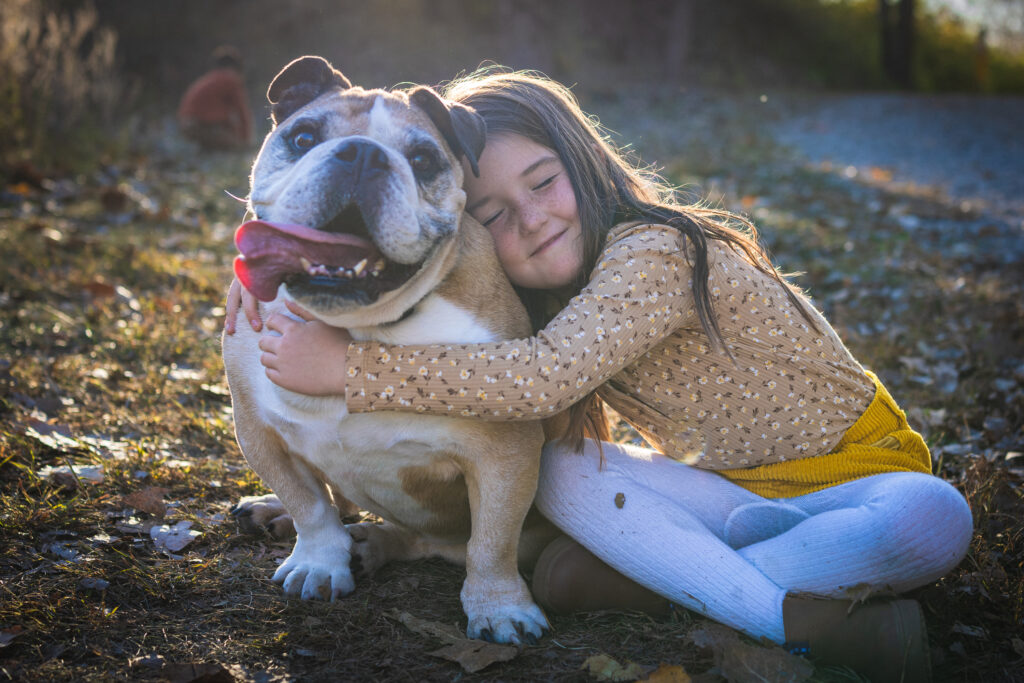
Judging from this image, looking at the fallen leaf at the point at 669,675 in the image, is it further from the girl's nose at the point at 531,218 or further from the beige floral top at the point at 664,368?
the girl's nose at the point at 531,218

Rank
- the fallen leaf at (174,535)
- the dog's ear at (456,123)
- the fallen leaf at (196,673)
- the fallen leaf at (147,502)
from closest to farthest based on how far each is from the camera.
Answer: the fallen leaf at (196,673) < the dog's ear at (456,123) < the fallen leaf at (174,535) < the fallen leaf at (147,502)

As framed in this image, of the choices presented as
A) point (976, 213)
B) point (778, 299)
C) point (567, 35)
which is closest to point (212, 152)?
point (976, 213)

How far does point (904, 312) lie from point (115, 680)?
197 inches

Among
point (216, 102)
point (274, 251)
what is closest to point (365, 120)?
point (274, 251)

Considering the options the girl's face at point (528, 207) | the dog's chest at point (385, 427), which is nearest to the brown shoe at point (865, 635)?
the dog's chest at point (385, 427)

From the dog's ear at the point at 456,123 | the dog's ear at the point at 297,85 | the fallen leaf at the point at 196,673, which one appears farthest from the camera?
the dog's ear at the point at 297,85

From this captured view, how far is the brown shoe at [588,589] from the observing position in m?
2.55

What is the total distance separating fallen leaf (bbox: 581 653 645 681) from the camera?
214cm

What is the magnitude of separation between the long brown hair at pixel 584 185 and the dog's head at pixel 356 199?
36 centimetres

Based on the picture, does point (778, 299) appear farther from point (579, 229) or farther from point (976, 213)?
point (976, 213)

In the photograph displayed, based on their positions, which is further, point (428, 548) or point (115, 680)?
point (428, 548)

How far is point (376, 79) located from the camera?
19062 mm

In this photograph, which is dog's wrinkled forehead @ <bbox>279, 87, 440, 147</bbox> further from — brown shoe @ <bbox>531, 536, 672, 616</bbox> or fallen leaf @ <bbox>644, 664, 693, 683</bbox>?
fallen leaf @ <bbox>644, 664, 693, 683</bbox>

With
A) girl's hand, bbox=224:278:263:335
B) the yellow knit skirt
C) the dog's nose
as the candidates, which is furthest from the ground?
the dog's nose
